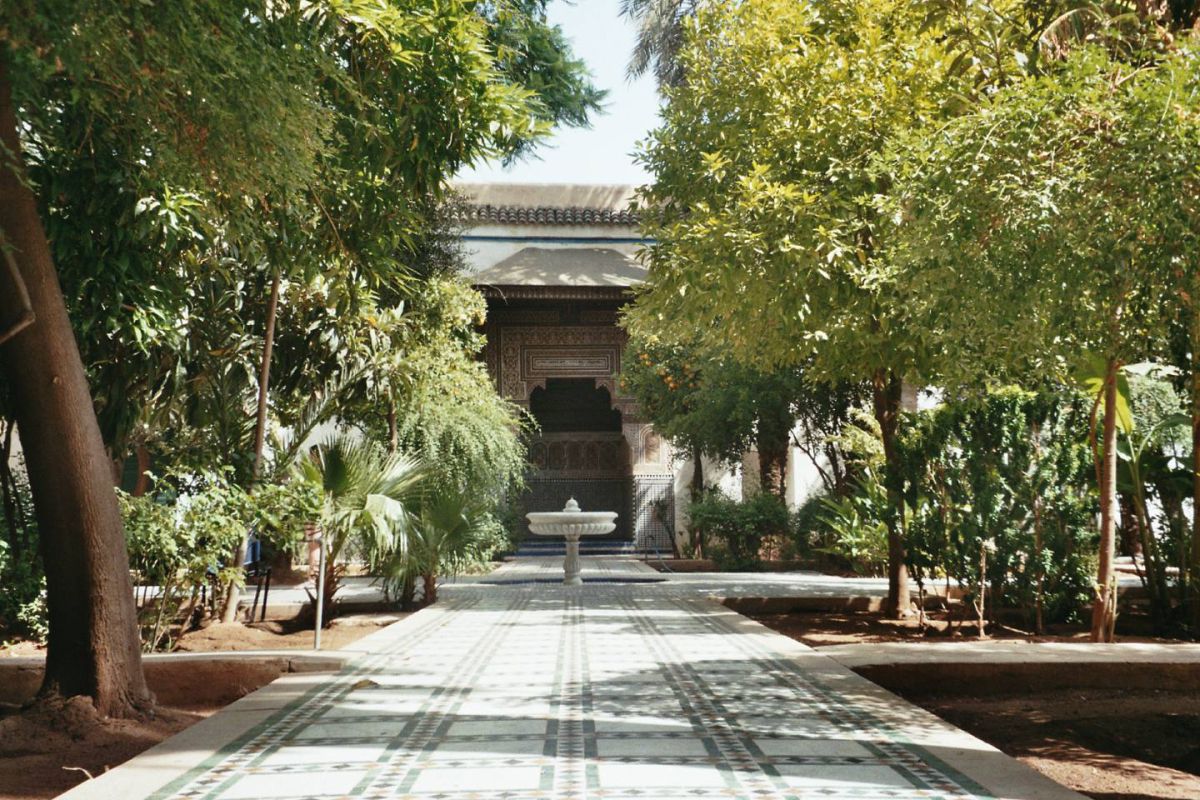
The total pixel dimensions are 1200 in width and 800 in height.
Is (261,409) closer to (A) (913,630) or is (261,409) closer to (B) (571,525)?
(A) (913,630)

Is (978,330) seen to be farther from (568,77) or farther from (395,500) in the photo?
(568,77)

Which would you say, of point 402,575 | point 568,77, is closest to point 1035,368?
point 402,575

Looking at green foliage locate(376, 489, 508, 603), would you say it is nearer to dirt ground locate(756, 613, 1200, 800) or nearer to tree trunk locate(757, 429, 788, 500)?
dirt ground locate(756, 613, 1200, 800)

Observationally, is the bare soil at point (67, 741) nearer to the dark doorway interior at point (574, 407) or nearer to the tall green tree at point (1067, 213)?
the tall green tree at point (1067, 213)

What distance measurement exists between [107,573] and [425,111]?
2.81 m

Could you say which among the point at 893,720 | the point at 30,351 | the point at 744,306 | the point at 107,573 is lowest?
the point at 893,720

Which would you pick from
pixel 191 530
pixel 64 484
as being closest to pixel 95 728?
pixel 64 484

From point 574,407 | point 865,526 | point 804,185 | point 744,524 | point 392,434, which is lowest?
point 865,526

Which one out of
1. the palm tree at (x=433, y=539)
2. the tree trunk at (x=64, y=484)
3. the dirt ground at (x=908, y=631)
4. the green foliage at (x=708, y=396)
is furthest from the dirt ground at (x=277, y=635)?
the green foliage at (x=708, y=396)

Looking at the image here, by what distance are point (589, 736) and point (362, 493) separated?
468 cm

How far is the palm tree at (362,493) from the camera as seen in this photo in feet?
28.2

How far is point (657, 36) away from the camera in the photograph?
856 inches

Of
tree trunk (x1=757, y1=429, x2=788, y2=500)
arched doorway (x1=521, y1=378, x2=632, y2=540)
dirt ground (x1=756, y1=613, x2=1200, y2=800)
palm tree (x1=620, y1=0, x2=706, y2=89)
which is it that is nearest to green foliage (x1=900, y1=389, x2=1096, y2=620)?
dirt ground (x1=756, y1=613, x2=1200, y2=800)

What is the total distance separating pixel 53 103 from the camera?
18.8 ft
